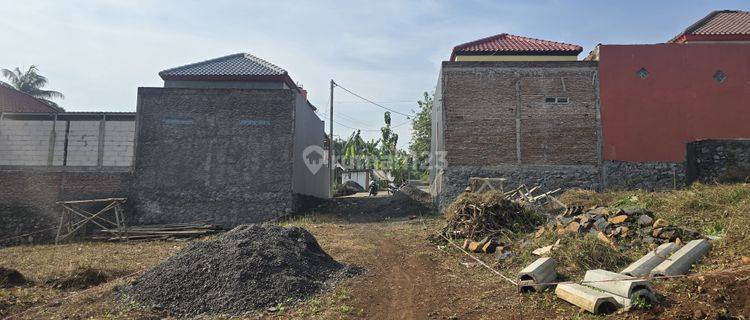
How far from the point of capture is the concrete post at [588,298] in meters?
5.16

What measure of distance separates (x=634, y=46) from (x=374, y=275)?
13.9 meters

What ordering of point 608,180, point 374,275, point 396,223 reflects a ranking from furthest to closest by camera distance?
point 608,180 < point 396,223 < point 374,275

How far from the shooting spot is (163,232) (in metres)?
14.6

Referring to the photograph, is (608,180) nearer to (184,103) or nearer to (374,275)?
(374,275)

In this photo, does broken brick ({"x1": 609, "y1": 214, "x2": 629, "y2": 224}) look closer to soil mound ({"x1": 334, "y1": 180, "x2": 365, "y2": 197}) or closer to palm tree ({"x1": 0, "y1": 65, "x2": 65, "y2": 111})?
soil mound ({"x1": 334, "y1": 180, "x2": 365, "y2": 197})

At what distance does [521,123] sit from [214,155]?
10904mm

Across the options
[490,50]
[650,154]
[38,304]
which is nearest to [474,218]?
[38,304]

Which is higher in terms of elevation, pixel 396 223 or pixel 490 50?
pixel 490 50

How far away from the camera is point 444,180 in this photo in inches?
663

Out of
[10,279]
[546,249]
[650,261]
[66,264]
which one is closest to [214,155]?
[66,264]

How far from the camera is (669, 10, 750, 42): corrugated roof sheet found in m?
18.3

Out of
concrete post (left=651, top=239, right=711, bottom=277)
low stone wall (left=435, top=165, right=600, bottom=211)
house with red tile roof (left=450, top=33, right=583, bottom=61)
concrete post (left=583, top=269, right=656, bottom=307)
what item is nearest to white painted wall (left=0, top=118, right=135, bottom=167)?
low stone wall (left=435, top=165, right=600, bottom=211)

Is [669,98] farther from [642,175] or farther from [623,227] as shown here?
[623,227]

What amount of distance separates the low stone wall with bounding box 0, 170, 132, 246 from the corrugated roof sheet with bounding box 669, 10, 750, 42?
858 inches
